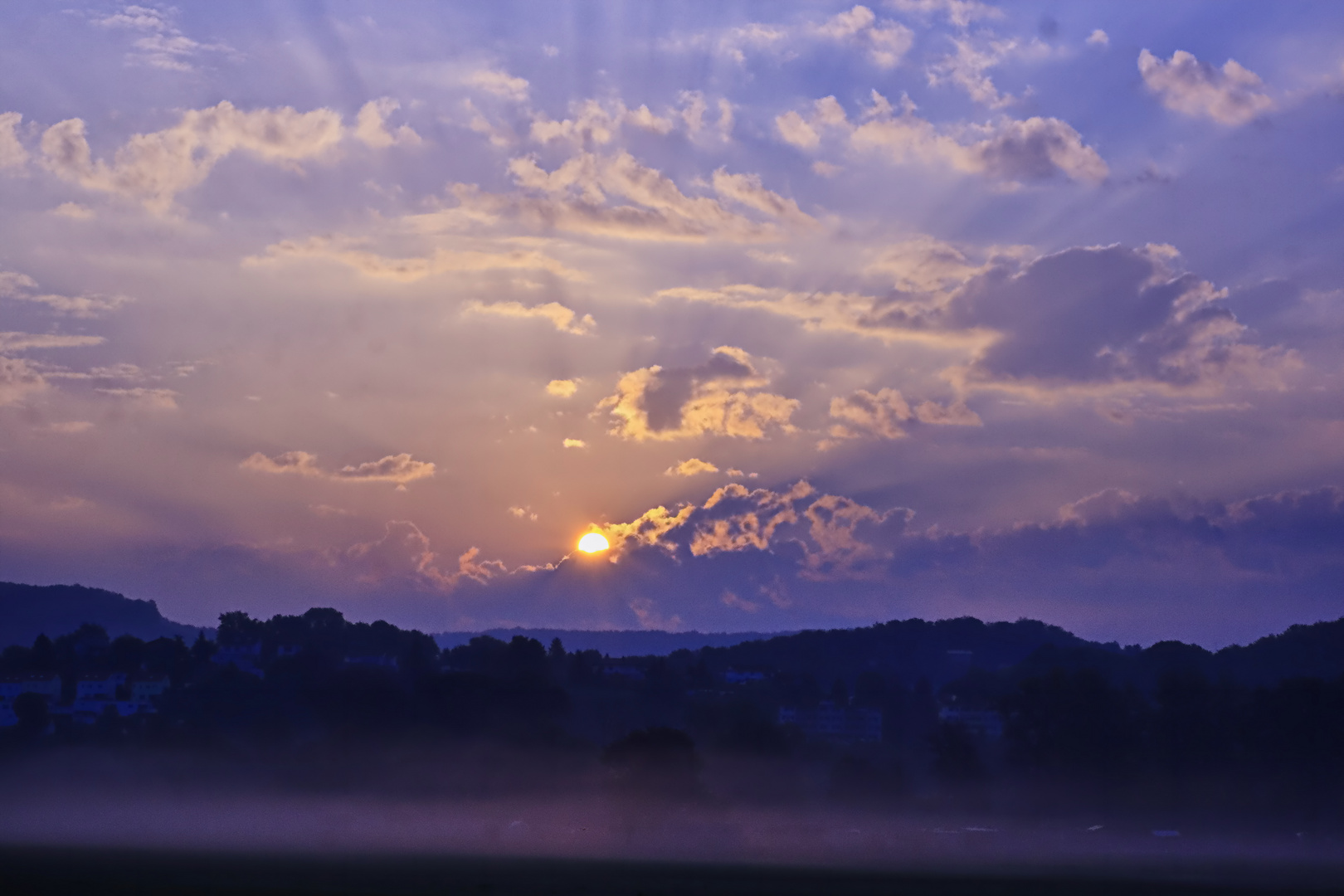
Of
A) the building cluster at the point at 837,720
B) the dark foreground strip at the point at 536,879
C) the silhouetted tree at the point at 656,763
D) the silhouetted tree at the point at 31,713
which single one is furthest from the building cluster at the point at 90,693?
the dark foreground strip at the point at 536,879

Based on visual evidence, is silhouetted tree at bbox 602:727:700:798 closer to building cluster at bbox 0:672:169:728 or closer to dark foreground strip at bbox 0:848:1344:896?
dark foreground strip at bbox 0:848:1344:896

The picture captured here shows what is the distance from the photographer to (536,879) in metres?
63.0

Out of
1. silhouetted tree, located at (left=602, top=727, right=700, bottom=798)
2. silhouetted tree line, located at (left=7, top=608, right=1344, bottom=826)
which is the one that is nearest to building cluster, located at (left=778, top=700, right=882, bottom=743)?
silhouetted tree line, located at (left=7, top=608, right=1344, bottom=826)

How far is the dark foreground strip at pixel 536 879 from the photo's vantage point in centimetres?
5834

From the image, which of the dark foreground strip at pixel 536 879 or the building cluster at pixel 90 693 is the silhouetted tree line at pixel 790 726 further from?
the dark foreground strip at pixel 536 879

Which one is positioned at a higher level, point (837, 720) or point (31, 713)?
point (837, 720)

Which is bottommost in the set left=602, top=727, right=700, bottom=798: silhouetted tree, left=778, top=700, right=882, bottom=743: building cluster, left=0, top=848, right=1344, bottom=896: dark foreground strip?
left=0, top=848, right=1344, bottom=896: dark foreground strip

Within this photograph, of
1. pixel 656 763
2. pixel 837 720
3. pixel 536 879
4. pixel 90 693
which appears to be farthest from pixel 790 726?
pixel 536 879

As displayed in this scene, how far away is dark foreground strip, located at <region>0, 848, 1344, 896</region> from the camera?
58344 millimetres

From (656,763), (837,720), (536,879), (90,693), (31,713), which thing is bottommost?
(536,879)

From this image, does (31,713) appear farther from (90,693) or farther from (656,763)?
(656,763)

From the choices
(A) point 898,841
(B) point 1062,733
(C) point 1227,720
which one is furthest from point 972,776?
(A) point 898,841

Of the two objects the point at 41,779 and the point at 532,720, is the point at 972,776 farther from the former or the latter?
the point at 41,779

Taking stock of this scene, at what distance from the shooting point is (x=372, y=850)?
80.0 m
